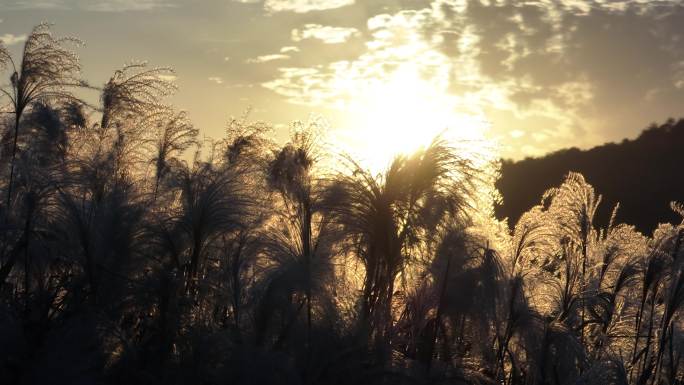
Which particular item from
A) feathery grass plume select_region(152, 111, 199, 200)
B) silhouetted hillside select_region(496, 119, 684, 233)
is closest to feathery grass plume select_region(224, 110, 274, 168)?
feathery grass plume select_region(152, 111, 199, 200)

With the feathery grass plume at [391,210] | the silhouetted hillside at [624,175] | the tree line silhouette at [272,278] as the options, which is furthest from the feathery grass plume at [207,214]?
the silhouetted hillside at [624,175]

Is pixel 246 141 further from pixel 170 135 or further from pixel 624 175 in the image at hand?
pixel 624 175

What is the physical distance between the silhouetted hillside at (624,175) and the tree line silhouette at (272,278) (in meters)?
38.5

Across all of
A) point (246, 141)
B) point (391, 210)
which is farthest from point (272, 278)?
point (246, 141)

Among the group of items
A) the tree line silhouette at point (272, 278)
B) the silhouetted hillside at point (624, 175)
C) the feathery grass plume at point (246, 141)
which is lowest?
the tree line silhouette at point (272, 278)

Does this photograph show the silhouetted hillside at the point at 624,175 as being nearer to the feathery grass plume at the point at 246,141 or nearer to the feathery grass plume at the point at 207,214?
the feathery grass plume at the point at 246,141

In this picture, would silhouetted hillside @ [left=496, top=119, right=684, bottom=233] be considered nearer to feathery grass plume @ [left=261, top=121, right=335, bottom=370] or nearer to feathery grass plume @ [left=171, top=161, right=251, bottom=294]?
feathery grass plume @ [left=261, top=121, right=335, bottom=370]

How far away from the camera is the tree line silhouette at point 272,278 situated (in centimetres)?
628

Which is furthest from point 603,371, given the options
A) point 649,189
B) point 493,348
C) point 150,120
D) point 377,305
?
point 649,189

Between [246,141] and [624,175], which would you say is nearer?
[246,141]

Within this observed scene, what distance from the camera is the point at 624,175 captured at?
53.7 m

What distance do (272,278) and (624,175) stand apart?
168ft

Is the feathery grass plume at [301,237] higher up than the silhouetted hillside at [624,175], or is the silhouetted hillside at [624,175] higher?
the silhouetted hillside at [624,175]

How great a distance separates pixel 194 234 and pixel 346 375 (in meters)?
→ 1.87
